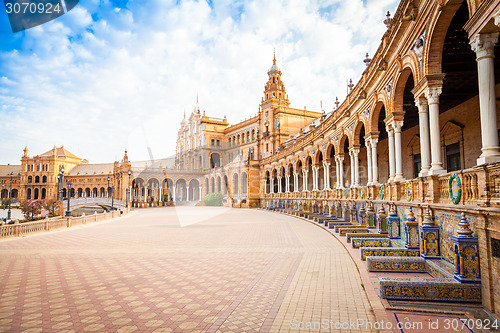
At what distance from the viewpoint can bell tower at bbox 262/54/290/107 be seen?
57.0m

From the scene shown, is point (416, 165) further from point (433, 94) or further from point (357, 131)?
point (433, 94)

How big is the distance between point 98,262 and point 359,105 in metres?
13.3

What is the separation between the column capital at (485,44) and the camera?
5.50m

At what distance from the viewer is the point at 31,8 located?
714 cm

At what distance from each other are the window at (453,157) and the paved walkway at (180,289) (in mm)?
6571

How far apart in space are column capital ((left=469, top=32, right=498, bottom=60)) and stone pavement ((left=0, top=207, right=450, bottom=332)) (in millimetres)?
4925

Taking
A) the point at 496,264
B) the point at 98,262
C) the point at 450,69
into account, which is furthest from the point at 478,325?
the point at 98,262

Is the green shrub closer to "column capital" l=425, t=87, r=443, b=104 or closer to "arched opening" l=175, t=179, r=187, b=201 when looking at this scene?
"arched opening" l=175, t=179, r=187, b=201

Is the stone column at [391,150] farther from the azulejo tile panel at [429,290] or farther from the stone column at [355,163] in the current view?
the azulejo tile panel at [429,290]

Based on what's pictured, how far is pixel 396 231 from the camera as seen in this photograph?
9.94 meters

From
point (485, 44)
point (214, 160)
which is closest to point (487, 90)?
point (485, 44)

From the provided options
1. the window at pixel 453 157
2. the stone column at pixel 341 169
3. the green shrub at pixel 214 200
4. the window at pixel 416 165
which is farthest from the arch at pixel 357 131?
the green shrub at pixel 214 200

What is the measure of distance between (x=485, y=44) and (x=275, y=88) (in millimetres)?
52995

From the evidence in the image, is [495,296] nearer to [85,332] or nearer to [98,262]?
[85,332]
